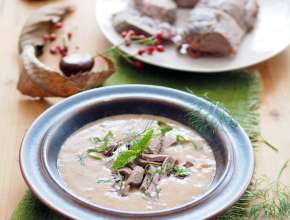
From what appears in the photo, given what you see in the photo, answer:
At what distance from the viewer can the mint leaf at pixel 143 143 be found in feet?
5.84

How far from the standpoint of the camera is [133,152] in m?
1.76

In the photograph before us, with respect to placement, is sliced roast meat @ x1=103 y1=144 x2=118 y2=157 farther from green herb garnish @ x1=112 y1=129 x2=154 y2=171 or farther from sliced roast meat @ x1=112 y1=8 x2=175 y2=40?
sliced roast meat @ x1=112 y1=8 x2=175 y2=40

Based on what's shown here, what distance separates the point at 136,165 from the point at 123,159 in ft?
0.15

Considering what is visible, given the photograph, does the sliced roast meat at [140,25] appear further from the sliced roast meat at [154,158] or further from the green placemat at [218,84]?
the sliced roast meat at [154,158]

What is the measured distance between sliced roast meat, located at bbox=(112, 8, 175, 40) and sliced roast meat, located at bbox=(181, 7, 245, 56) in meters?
0.13

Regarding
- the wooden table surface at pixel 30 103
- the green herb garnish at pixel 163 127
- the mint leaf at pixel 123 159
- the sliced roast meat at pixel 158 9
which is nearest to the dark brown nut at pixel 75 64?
the wooden table surface at pixel 30 103

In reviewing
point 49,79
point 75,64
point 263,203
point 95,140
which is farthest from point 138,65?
point 263,203

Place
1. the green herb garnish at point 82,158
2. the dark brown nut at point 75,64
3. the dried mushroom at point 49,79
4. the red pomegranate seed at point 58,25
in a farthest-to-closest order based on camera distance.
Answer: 1. the red pomegranate seed at point 58,25
2. the dark brown nut at point 75,64
3. the dried mushroom at point 49,79
4. the green herb garnish at point 82,158

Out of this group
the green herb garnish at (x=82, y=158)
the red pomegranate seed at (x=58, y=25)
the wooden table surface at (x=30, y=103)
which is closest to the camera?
the green herb garnish at (x=82, y=158)

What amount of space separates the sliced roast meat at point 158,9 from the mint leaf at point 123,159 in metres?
1.10

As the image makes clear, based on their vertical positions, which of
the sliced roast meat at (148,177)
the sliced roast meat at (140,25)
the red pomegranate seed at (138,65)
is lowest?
the red pomegranate seed at (138,65)

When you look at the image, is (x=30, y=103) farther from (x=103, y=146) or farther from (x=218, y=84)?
(x=218, y=84)

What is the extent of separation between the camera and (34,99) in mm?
2340

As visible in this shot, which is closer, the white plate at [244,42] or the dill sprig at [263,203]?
the dill sprig at [263,203]
